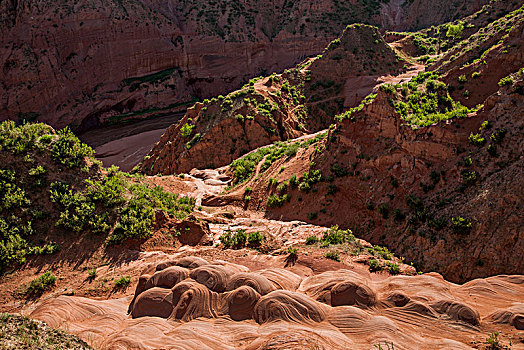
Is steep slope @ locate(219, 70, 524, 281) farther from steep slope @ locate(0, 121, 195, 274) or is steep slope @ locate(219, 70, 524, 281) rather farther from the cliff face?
the cliff face

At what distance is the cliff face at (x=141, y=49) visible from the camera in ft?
179

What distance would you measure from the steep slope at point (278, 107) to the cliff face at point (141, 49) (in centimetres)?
2495

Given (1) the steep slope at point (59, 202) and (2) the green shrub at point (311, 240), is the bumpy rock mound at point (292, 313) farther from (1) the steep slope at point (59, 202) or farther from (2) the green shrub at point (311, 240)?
(2) the green shrub at point (311, 240)

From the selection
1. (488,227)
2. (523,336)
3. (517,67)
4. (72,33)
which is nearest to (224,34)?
(72,33)

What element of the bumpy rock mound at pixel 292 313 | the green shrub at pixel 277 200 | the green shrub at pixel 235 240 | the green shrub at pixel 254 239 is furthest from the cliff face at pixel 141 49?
the bumpy rock mound at pixel 292 313

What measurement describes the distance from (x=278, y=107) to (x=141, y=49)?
37635mm

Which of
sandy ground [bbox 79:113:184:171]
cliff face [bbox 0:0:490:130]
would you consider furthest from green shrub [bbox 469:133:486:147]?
cliff face [bbox 0:0:490:130]

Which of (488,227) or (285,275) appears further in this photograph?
(488,227)

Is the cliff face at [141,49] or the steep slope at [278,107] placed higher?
the cliff face at [141,49]

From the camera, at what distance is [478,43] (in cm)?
2545

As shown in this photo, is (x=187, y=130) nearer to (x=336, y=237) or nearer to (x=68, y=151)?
(x=68, y=151)

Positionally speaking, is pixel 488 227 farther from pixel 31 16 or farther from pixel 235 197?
pixel 31 16

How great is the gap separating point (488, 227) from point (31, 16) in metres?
69.3

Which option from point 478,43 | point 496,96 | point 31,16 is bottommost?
point 496,96
